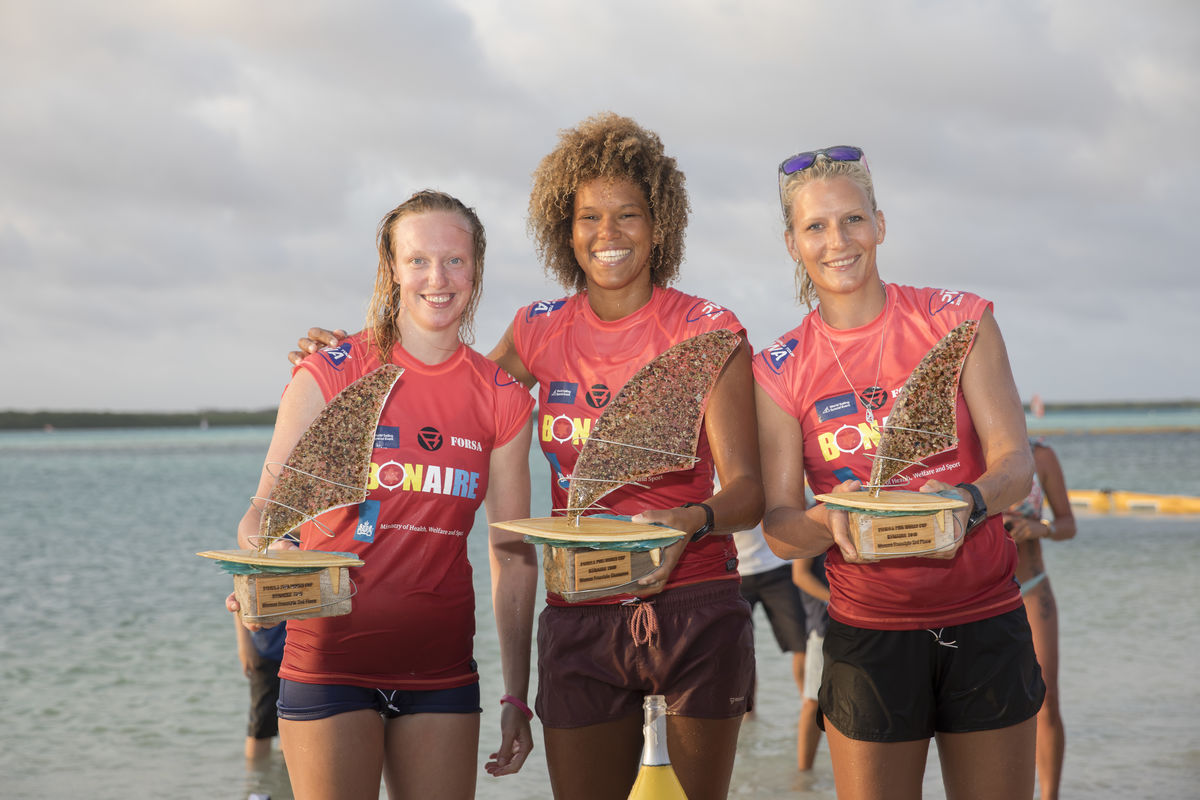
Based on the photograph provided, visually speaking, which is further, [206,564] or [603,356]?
[206,564]

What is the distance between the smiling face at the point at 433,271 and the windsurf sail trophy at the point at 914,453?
1.12m

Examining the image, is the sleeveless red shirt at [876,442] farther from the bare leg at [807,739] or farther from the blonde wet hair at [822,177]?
A: the bare leg at [807,739]

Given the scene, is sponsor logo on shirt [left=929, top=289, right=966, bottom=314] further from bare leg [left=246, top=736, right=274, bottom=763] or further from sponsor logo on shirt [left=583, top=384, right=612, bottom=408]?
bare leg [left=246, top=736, right=274, bottom=763]

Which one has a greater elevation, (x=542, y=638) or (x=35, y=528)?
(x=542, y=638)

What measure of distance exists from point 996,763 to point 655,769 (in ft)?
2.91

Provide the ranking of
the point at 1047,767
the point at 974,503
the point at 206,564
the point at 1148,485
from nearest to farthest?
1. the point at 974,503
2. the point at 1047,767
3. the point at 206,564
4. the point at 1148,485

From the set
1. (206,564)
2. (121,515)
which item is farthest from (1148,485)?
(121,515)

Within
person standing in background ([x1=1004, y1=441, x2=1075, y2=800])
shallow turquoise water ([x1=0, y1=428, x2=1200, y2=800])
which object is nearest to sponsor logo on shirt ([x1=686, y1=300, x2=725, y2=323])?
person standing in background ([x1=1004, y1=441, x2=1075, y2=800])

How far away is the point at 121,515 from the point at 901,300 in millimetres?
24127

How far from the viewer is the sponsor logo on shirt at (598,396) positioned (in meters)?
2.93

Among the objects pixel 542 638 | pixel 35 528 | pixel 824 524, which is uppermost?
pixel 824 524

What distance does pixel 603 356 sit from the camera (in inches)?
118

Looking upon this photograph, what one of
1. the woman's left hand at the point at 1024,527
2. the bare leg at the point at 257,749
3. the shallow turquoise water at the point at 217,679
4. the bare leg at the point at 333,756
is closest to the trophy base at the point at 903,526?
the bare leg at the point at 333,756

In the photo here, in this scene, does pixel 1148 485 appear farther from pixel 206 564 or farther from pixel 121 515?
pixel 121 515
